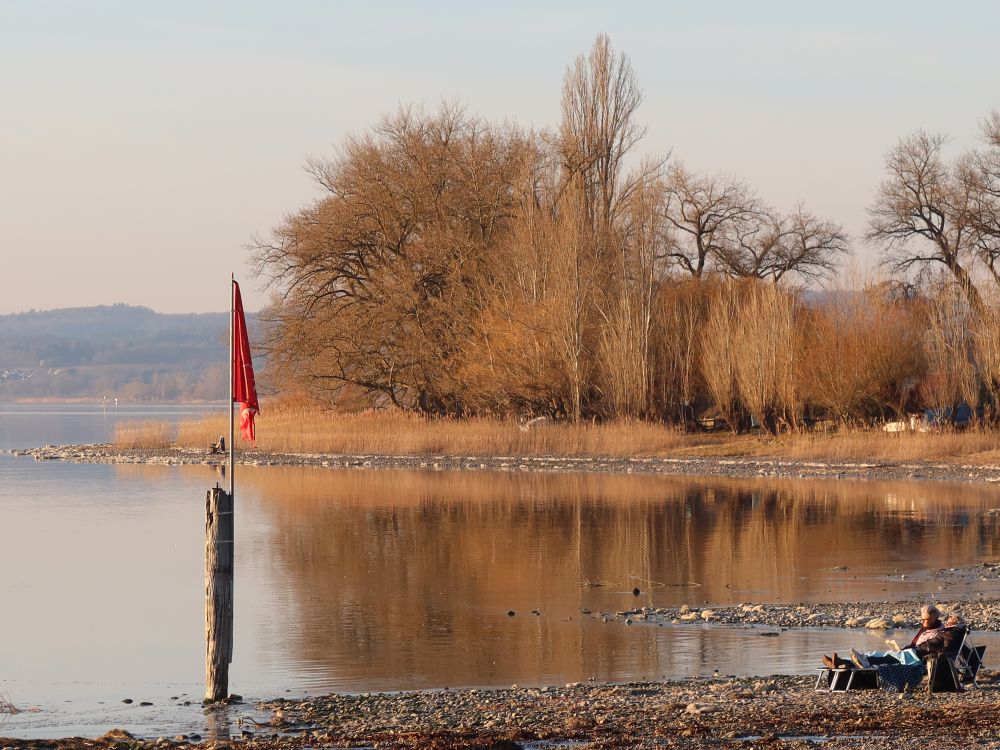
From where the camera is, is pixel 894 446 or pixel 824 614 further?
pixel 894 446

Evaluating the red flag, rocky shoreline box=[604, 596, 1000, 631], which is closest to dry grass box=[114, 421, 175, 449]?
rocky shoreline box=[604, 596, 1000, 631]

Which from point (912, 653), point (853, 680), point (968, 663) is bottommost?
point (853, 680)

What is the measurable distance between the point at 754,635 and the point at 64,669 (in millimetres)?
8570

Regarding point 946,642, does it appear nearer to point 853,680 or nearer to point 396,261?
point 853,680

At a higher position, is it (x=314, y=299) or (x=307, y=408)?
(x=314, y=299)

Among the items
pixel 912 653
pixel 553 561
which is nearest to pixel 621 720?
pixel 912 653

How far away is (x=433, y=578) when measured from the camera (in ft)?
80.9

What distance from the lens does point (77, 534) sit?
33.0 meters

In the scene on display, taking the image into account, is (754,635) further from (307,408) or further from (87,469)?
(307,408)

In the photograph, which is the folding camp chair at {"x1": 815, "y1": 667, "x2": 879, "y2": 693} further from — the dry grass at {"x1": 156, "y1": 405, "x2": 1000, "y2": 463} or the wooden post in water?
the dry grass at {"x1": 156, "y1": 405, "x2": 1000, "y2": 463}

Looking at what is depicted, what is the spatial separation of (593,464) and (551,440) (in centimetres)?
388

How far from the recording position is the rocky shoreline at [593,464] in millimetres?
45656

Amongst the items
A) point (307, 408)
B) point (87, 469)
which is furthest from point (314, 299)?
point (87, 469)

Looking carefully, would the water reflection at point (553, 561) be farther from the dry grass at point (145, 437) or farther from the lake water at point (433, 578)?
the dry grass at point (145, 437)
